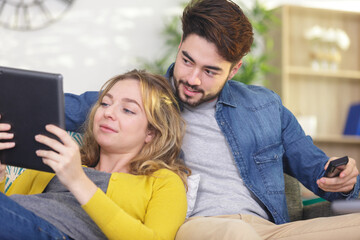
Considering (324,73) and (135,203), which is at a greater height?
(135,203)

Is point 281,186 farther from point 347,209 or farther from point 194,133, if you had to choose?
point 347,209

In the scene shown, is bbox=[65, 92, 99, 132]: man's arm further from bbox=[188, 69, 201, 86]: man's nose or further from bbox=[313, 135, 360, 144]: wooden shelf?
bbox=[313, 135, 360, 144]: wooden shelf

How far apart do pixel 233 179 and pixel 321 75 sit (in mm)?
2840

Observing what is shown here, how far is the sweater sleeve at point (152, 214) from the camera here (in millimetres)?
1300

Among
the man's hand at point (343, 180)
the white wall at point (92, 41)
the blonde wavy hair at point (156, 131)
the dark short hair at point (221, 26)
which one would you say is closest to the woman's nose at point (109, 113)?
the blonde wavy hair at point (156, 131)

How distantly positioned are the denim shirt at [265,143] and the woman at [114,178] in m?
0.17

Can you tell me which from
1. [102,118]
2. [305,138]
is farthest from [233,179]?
[102,118]

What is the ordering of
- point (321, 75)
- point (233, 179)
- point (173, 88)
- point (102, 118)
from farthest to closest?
point (321, 75)
point (173, 88)
point (233, 179)
point (102, 118)

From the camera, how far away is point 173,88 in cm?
191

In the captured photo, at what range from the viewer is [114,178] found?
60.3 inches

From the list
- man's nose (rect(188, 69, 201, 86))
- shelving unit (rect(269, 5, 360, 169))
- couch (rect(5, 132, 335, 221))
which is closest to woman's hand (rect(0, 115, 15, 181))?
man's nose (rect(188, 69, 201, 86))

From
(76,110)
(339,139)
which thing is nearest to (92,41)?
(339,139)

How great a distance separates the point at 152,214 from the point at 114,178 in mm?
181

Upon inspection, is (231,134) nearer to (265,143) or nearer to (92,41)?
(265,143)
